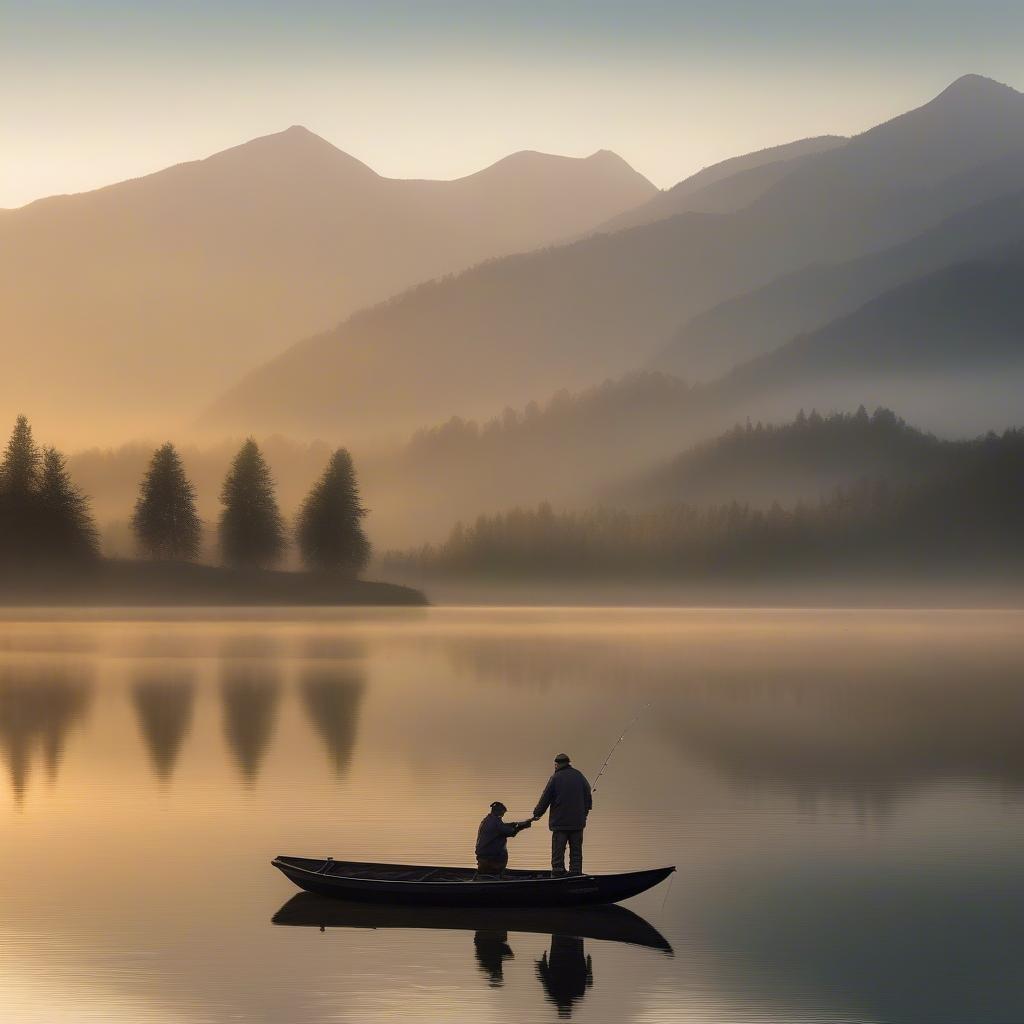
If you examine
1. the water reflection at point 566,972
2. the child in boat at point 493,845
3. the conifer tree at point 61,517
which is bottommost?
the water reflection at point 566,972

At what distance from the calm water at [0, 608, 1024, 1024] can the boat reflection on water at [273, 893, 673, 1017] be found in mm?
98

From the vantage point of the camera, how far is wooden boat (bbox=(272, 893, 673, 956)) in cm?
3114

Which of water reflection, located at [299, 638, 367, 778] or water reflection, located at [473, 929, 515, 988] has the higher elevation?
water reflection, located at [299, 638, 367, 778]

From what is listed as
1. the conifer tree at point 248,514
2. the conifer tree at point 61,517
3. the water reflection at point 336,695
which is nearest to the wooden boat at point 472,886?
the water reflection at point 336,695

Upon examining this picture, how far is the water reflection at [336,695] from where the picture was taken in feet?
202

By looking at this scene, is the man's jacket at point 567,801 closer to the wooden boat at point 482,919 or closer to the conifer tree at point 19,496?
the wooden boat at point 482,919

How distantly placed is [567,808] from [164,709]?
44.8 meters

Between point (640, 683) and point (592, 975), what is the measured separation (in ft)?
220

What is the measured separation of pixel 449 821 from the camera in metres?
43.2

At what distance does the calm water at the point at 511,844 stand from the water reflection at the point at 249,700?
0.39m

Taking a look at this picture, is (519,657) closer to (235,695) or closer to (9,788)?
(235,695)

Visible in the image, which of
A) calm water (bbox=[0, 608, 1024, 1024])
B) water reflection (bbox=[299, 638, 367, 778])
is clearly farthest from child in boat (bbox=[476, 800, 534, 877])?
water reflection (bbox=[299, 638, 367, 778])

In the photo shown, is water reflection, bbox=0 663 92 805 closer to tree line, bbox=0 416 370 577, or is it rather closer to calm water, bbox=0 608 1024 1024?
calm water, bbox=0 608 1024 1024

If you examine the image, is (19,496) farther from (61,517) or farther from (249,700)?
(249,700)
